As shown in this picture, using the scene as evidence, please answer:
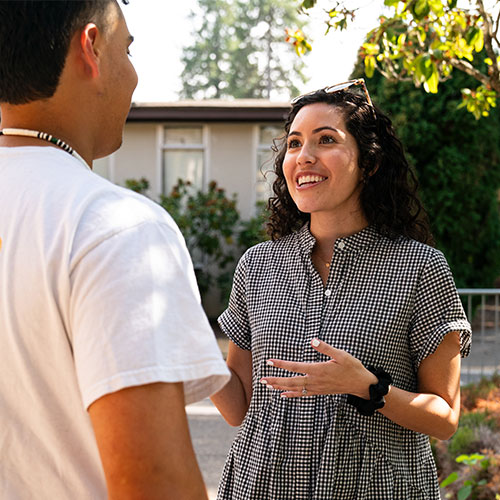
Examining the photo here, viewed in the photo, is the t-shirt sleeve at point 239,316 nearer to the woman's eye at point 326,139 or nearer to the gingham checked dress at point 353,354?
the gingham checked dress at point 353,354

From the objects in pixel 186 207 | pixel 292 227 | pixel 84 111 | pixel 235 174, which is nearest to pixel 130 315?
pixel 84 111

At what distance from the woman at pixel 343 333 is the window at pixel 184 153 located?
1128 centimetres

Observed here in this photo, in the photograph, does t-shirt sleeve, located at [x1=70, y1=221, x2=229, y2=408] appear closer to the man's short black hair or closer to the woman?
the man's short black hair

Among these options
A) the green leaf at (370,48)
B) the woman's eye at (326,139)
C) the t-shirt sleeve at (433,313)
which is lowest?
the t-shirt sleeve at (433,313)

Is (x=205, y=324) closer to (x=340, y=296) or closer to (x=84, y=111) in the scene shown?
(x=84, y=111)

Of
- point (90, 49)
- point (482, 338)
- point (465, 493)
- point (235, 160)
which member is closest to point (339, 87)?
point (90, 49)

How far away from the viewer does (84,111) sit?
1.19 m

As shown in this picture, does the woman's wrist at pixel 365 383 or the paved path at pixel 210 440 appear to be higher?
the woman's wrist at pixel 365 383

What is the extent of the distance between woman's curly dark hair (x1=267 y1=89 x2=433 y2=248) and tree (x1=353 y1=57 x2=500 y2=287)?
29.6ft

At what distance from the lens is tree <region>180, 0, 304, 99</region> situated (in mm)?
44906

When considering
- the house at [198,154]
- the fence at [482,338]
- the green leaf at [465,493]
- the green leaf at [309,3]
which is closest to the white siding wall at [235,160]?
the house at [198,154]

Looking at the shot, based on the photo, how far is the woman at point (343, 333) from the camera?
2100 mm

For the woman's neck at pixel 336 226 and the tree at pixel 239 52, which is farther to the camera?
the tree at pixel 239 52

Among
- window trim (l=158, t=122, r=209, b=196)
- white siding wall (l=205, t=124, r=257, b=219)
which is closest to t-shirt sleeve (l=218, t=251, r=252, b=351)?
white siding wall (l=205, t=124, r=257, b=219)
